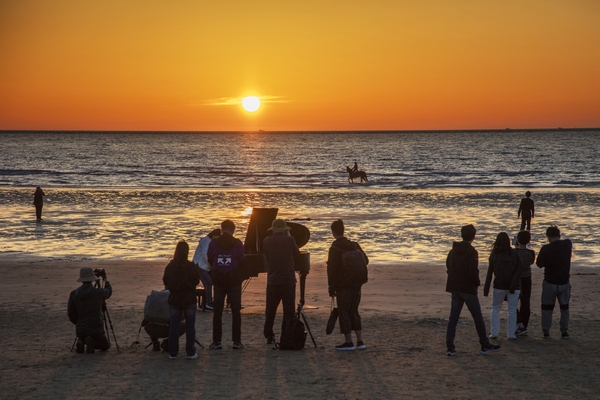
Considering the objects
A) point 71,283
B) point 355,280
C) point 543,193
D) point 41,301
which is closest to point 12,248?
point 71,283

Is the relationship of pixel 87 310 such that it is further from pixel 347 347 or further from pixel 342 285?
pixel 347 347

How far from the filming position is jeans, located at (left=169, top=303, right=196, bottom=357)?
9422mm

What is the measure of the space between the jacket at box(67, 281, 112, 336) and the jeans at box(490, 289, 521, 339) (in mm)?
5764

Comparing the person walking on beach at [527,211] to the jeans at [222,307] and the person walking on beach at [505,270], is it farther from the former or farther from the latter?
the jeans at [222,307]

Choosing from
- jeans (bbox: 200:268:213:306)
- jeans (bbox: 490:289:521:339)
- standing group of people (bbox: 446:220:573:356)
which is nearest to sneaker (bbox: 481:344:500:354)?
standing group of people (bbox: 446:220:573:356)

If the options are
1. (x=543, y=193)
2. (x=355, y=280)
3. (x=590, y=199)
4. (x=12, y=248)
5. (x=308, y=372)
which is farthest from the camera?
(x=543, y=193)

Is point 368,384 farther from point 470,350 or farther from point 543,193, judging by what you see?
point 543,193

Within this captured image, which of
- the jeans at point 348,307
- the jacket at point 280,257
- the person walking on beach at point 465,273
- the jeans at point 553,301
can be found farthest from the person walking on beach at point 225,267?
the jeans at point 553,301

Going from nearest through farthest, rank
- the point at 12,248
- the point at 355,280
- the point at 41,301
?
the point at 355,280 → the point at 41,301 → the point at 12,248

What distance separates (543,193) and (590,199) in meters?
5.69

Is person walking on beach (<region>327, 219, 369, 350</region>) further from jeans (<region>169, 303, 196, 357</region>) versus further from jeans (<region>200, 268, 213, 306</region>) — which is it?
jeans (<region>200, 268, 213, 306</region>)

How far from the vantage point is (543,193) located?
45906 millimetres

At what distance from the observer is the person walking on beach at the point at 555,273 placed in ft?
34.2

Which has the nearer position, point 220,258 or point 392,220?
point 220,258
